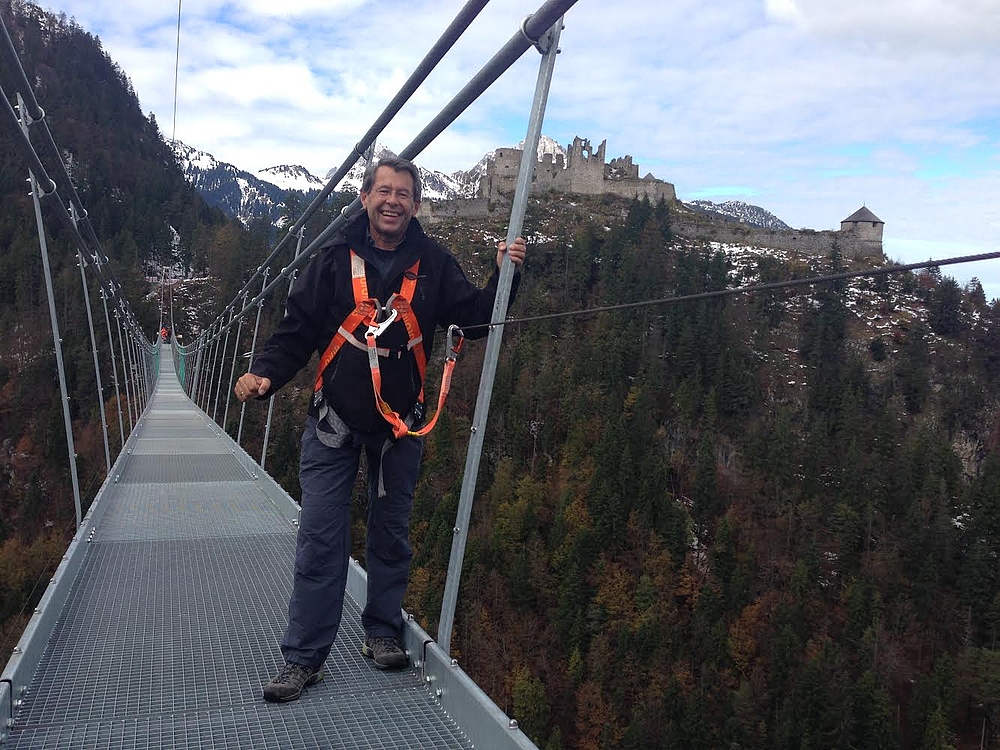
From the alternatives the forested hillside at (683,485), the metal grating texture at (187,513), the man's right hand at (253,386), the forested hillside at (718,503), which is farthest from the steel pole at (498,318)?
the forested hillside at (683,485)

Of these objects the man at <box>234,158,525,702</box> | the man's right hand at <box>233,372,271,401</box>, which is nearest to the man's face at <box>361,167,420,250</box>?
the man at <box>234,158,525,702</box>

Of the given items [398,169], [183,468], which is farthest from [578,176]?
[398,169]

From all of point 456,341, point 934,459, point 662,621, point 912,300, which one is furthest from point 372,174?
point 912,300

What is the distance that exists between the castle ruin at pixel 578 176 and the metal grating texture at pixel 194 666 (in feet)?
171

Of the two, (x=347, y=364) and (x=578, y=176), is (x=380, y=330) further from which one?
(x=578, y=176)

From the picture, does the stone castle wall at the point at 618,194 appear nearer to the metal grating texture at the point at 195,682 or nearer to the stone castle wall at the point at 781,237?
the stone castle wall at the point at 781,237

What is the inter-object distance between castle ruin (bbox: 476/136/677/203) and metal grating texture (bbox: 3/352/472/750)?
2050 inches

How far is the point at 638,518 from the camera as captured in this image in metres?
39.8

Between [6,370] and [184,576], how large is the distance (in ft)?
132

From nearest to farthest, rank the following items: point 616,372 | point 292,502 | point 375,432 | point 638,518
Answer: point 375,432
point 292,502
point 638,518
point 616,372

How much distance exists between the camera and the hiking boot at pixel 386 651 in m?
1.87

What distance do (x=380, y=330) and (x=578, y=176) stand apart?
56646 millimetres

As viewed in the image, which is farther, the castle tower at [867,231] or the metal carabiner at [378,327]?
the castle tower at [867,231]

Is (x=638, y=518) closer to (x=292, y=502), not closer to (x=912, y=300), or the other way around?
(x=912, y=300)
